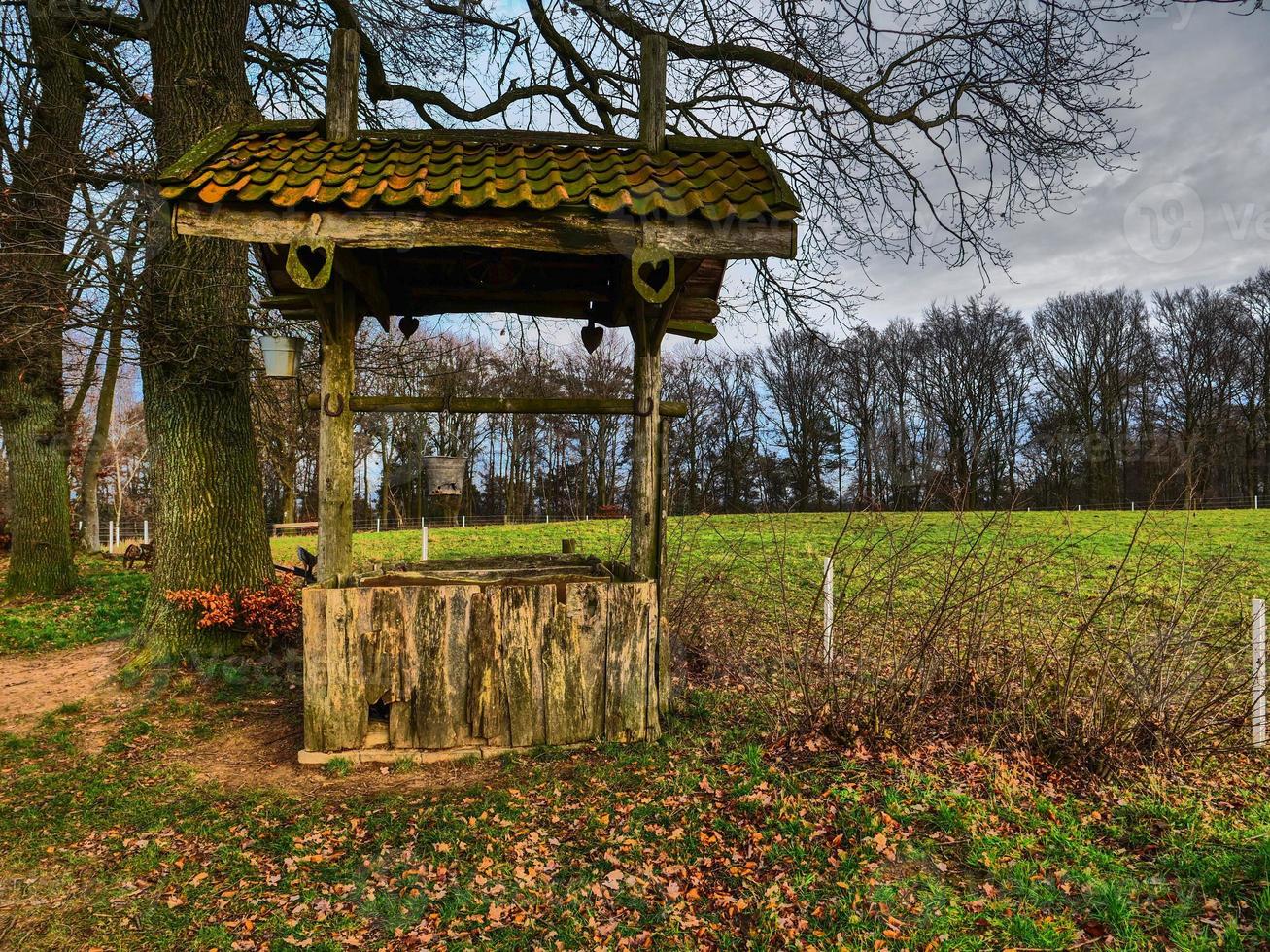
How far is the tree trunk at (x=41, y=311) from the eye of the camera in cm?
545

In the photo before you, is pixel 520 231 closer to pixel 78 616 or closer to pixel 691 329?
pixel 691 329

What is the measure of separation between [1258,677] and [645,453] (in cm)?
372

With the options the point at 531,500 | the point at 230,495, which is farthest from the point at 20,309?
the point at 531,500

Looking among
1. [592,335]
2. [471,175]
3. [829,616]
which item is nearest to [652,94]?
[471,175]

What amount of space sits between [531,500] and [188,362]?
26.0 m

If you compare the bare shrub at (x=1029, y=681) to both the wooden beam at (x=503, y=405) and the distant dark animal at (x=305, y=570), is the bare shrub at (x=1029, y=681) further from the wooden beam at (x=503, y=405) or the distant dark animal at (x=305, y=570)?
the distant dark animal at (x=305, y=570)

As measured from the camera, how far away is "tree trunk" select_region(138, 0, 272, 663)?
5.79 meters

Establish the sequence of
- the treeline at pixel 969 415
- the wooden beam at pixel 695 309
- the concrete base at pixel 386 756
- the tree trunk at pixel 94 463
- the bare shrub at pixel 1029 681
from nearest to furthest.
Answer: the bare shrub at pixel 1029 681 → the concrete base at pixel 386 756 → the wooden beam at pixel 695 309 → the tree trunk at pixel 94 463 → the treeline at pixel 969 415

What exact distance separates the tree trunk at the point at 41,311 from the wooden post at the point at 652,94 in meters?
4.06

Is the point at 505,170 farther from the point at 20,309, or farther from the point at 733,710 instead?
the point at 20,309

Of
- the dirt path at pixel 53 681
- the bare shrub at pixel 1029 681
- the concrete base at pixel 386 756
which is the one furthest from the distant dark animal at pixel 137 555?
the bare shrub at pixel 1029 681

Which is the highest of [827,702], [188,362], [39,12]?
[39,12]

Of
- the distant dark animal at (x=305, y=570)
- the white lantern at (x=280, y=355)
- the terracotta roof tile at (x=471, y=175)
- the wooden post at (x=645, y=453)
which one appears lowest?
the distant dark animal at (x=305, y=570)

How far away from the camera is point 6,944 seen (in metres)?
2.59
